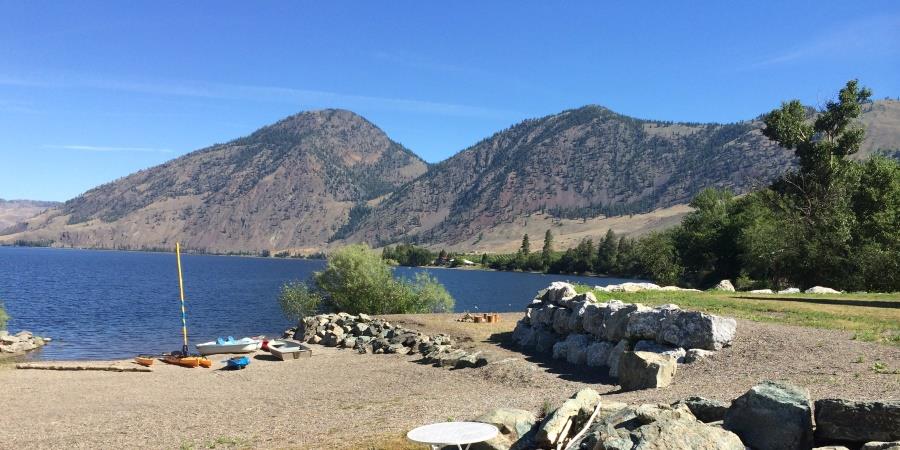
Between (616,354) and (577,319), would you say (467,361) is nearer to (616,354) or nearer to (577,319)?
(577,319)

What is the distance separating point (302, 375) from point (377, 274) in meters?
23.1

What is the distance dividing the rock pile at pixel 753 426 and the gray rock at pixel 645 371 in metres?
6.81

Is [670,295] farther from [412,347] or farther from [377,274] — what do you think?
[377,274]

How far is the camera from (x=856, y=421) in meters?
9.22

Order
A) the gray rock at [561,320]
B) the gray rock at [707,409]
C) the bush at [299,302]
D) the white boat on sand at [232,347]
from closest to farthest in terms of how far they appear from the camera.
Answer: the gray rock at [707,409] → the gray rock at [561,320] → the white boat on sand at [232,347] → the bush at [299,302]

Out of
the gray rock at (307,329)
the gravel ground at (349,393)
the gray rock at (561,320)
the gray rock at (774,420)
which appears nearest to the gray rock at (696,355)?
the gravel ground at (349,393)

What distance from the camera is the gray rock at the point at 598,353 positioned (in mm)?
24156

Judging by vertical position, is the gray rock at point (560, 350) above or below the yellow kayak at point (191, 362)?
above

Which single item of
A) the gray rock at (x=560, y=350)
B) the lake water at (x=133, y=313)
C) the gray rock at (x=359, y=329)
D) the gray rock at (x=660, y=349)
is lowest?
the lake water at (x=133, y=313)

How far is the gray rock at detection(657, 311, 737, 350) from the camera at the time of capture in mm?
20656

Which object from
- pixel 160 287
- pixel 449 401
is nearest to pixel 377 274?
pixel 449 401

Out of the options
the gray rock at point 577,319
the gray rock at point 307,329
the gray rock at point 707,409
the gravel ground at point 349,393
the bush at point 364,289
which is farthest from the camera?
the bush at point 364,289

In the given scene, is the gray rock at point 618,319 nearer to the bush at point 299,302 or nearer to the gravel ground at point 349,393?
the gravel ground at point 349,393

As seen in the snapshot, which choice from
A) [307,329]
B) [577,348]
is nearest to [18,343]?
[307,329]
